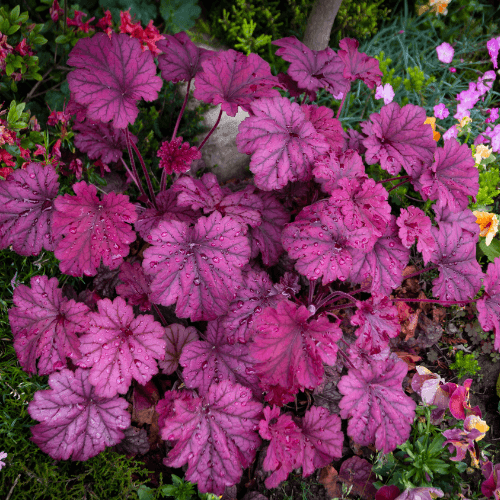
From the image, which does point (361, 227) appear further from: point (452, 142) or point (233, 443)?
point (233, 443)

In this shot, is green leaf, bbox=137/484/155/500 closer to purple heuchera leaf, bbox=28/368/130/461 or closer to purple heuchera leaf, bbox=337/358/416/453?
purple heuchera leaf, bbox=28/368/130/461

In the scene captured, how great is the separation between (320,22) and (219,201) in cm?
189

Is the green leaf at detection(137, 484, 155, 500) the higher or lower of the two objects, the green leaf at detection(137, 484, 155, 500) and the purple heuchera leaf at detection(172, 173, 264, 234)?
the lower

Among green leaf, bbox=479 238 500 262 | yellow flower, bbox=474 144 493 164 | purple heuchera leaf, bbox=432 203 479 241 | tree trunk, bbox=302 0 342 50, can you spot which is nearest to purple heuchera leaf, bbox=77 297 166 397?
purple heuchera leaf, bbox=432 203 479 241

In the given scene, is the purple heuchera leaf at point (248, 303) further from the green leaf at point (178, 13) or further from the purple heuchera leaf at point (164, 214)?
the green leaf at point (178, 13)

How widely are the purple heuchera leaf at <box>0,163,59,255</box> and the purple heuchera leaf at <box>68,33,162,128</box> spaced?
44 centimetres

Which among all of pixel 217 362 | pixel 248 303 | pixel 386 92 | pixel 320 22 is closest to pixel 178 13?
pixel 320 22

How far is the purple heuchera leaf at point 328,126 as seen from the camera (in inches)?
76.3

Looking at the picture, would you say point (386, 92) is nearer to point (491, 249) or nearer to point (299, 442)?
point (491, 249)

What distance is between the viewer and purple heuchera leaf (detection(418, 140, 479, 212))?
73.1 inches

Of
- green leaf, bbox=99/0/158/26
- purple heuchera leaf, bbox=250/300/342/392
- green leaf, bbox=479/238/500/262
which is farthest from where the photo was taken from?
green leaf, bbox=99/0/158/26

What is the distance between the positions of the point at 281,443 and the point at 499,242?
6.68 ft

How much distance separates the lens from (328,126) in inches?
76.9

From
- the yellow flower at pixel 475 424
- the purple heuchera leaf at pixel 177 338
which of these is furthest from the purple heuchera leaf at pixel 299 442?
the yellow flower at pixel 475 424
